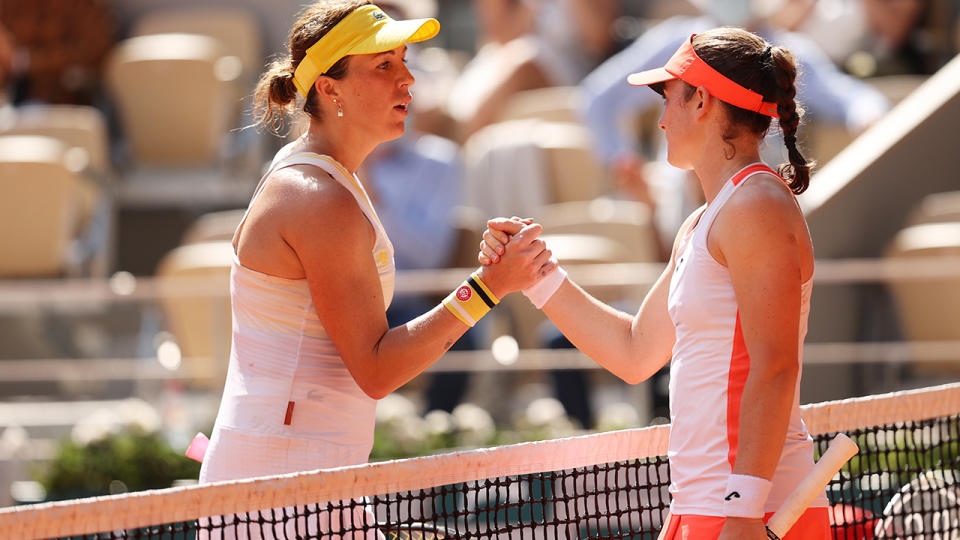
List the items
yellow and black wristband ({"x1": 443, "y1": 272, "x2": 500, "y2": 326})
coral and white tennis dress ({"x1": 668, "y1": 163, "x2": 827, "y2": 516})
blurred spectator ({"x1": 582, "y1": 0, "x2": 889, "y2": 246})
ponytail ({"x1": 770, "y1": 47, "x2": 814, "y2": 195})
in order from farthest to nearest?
blurred spectator ({"x1": 582, "y1": 0, "x2": 889, "y2": 246})
yellow and black wristband ({"x1": 443, "y1": 272, "x2": 500, "y2": 326})
ponytail ({"x1": 770, "y1": 47, "x2": 814, "y2": 195})
coral and white tennis dress ({"x1": 668, "y1": 163, "x2": 827, "y2": 516})

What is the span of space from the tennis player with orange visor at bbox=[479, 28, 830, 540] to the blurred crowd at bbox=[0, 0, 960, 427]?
11.5 ft

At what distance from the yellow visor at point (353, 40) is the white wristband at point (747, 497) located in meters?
1.20

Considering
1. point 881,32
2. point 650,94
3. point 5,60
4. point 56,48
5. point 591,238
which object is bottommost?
point 591,238

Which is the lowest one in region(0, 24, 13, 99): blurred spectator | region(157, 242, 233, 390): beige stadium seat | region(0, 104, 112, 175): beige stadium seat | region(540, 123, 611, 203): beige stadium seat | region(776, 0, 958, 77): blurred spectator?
region(157, 242, 233, 390): beige stadium seat

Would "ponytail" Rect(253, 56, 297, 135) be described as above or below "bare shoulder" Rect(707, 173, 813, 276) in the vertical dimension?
above

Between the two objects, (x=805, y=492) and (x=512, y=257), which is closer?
(x=805, y=492)

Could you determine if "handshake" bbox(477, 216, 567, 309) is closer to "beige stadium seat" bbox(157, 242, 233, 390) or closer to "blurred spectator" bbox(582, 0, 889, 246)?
"beige stadium seat" bbox(157, 242, 233, 390)

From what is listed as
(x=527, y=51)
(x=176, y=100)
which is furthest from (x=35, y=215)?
(x=527, y=51)

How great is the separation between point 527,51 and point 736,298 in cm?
643

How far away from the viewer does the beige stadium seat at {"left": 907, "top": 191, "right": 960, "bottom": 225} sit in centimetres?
637

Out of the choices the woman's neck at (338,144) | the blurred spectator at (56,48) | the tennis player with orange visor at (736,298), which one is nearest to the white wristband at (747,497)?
the tennis player with orange visor at (736,298)

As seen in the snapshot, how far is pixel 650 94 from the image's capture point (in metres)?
7.68

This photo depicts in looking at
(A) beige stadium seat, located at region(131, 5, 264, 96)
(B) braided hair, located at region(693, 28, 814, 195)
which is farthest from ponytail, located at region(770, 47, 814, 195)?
(A) beige stadium seat, located at region(131, 5, 264, 96)

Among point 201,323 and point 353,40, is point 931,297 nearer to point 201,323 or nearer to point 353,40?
point 201,323
